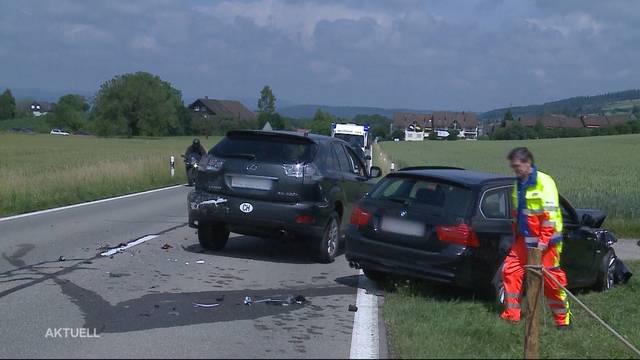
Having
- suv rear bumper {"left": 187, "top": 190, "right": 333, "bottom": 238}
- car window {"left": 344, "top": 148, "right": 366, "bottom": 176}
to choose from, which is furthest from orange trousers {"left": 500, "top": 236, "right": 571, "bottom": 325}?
car window {"left": 344, "top": 148, "right": 366, "bottom": 176}

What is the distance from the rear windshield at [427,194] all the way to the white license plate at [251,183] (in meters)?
1.94

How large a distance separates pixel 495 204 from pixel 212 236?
4.63 m

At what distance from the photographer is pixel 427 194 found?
879 cm

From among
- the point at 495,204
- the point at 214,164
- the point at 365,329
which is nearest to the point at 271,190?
the point at 214,164

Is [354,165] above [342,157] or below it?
below

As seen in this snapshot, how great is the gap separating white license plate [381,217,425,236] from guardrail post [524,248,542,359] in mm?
2149

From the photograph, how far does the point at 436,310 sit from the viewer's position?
25.7 feet

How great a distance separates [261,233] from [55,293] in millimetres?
3325

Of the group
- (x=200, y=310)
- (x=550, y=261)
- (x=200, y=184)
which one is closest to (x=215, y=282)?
(x=200, y=310)

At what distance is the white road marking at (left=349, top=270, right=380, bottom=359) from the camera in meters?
6.31

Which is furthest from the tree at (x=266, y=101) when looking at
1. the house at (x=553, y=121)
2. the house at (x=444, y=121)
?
the house at (x=553, y=121)

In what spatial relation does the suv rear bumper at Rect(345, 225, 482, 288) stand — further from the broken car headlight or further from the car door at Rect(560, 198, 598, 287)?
the broken car headlight

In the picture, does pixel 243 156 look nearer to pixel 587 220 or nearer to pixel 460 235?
pixel 460 235

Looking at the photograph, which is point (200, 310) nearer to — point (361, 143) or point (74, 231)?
point (74, 231)
